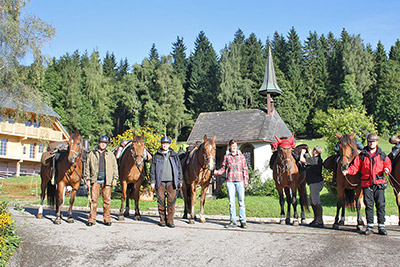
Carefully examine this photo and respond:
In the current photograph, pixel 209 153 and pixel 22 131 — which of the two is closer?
pixel 209 153

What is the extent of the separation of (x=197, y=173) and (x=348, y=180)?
4094mm

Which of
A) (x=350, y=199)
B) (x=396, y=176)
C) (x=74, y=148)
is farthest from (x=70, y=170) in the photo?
(x=396, y=176)

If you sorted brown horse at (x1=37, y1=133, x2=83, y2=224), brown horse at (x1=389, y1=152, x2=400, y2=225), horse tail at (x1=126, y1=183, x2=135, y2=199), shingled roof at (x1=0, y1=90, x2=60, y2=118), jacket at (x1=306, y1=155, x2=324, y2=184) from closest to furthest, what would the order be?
1. brown horse at (x1=389, y1=152, x2=400, y2=225)
2. brown horse at (x1=37, y1=133, x2=83, y2=224)
3. jacket at (x1=306, y1=155, x2=324, y2=184)
4. horse tail at (x1=126, y1=183, x2=135, y2=199)
5. shingled roof at (x1=0, y1=90, x2=60, y2=118)

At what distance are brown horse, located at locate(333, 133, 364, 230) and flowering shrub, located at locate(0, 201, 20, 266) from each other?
781 centimetres

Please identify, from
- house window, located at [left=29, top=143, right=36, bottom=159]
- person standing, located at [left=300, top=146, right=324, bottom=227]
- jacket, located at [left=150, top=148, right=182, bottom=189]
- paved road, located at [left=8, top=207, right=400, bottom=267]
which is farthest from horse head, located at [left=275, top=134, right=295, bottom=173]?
house window, located at [left=29, top=143, right=36, bottom=159]

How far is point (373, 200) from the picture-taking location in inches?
336

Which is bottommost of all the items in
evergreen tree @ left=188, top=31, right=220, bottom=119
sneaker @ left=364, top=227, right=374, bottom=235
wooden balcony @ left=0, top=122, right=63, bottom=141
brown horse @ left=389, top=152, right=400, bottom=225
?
sneaker @ left=364, top=227, right=374, bottom=235

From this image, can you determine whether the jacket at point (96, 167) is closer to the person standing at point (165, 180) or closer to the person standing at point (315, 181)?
the person standing at point (165, 180)

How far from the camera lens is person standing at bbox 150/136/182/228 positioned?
385 inches

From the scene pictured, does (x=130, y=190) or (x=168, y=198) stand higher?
(x=130, y=190)

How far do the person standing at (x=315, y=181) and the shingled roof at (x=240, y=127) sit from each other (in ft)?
51.2

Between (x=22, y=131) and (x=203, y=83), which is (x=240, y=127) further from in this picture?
(x=203, y=83)

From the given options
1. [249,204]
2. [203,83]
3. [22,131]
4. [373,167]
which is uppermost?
[203,83]

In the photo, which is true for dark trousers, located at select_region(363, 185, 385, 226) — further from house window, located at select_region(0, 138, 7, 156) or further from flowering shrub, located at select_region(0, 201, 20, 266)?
house window, located at select_region(0, 138, 7, 156)
